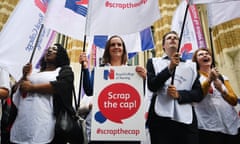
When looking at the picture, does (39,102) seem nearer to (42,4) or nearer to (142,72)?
(142,72)

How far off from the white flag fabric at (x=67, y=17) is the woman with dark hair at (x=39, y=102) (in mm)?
698

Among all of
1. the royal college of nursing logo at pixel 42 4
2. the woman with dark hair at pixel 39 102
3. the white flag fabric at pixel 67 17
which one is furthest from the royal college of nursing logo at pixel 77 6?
the woman with dark hair at pixel 39 102

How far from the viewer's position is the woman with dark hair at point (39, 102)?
2838mm

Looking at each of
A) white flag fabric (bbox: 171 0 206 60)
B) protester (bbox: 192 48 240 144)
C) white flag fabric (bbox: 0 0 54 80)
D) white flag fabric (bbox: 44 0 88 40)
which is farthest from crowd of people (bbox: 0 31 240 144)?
white flag fabric (bbox: 171 0 206 60)

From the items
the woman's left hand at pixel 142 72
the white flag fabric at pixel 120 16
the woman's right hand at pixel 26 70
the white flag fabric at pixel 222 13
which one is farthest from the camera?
the white flag fabric at pixel 222 13

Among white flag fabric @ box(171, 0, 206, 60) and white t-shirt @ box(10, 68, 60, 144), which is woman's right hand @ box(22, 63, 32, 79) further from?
white flag fabric @ box(171, 0, 206, 60)

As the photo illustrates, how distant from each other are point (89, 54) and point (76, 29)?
8.93ft

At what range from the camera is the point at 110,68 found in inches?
121

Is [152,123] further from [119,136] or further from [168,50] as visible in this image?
[168,50]

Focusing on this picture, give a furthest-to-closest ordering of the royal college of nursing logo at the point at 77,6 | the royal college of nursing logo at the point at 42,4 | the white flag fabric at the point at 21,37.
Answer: the royal college of nursing logo at the point at 77,6 → the royal college of nursing logo at the point at 42,4 → the white flag fabric at the point at 21,37

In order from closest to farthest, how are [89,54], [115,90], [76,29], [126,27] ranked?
[115,90] < [126,27] < [76,29] < [89,54]

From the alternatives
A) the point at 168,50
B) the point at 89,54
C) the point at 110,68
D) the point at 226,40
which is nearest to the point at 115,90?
the point at 110,68

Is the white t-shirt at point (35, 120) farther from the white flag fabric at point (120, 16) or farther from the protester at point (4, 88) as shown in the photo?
the white flag fabric at point (120, 16)

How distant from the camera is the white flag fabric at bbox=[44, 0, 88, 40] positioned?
12.0ft
